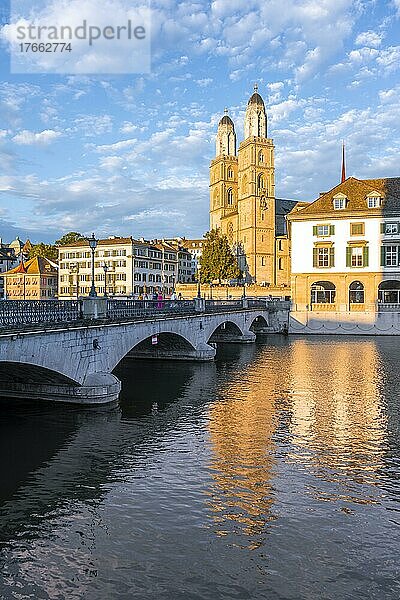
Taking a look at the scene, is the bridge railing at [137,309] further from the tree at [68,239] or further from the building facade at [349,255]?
the tree at [68,239]

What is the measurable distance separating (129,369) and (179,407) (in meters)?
13.4

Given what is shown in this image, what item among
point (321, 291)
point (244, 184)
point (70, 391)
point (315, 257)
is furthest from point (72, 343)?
point (244, 184)

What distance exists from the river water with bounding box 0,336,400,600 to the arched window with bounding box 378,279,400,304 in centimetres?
4864

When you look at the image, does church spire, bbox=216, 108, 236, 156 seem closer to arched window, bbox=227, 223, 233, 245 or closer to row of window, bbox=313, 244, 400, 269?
arched window, bbox=227, 223, 233, 245

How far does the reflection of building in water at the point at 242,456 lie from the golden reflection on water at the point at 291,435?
0.09ft

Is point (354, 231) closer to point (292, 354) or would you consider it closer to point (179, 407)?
point (292, 354)

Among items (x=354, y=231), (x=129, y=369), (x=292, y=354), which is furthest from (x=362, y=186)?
(x=129, y=369)

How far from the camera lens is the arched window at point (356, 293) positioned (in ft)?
258

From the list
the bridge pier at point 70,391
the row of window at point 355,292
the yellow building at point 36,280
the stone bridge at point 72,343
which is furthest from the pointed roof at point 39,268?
the bridge pier at point 70,391

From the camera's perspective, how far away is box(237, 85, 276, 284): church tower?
407 feet

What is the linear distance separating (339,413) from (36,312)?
50.2 ft

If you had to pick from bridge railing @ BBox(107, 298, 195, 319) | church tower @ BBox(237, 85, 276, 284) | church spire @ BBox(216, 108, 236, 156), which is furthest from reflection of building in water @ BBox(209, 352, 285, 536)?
church spire @ BBox(216, 108, 236, 156)

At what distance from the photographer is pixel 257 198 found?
125562 mm

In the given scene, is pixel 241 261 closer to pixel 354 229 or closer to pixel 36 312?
pixel 354 229
